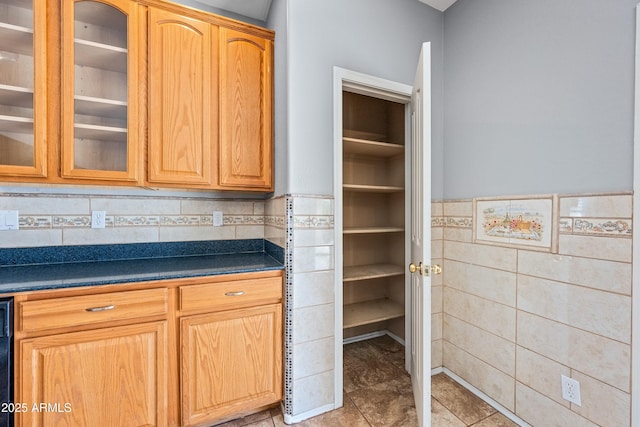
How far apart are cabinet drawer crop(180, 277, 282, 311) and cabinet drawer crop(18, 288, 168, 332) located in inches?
4.4

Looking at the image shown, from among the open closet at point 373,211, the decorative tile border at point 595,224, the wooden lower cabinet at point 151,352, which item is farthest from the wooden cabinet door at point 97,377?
the decorative tile border at point 595,224

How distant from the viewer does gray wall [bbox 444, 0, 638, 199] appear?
1.18 metres

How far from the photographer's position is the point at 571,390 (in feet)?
4.28

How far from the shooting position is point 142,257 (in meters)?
1.78

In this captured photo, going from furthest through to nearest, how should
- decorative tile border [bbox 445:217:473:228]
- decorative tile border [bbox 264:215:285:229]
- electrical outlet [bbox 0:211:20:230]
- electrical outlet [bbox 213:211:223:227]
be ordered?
electrical outlet [bbox 213:211:223:227], decorative tile border [bbox 445:217:473:228], decorative tile border [bbox 264:215:285:229], electrical outlet [bbox 0:211:20:230]

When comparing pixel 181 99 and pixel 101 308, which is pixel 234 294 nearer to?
pixel 101 308

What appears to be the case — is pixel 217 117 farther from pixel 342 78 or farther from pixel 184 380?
pixel 184 380

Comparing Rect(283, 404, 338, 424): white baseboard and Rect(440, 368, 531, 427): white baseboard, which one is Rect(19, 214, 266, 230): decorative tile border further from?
Rect(440, 368, 531, 427): white baseboard

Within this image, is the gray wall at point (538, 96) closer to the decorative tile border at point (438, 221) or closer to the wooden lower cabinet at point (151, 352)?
the decorative tile border at point (438, 221)

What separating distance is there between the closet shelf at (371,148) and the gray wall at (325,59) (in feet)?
1.61

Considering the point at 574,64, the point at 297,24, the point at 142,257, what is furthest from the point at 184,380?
the point at 574,64

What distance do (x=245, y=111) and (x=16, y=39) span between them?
1083mm

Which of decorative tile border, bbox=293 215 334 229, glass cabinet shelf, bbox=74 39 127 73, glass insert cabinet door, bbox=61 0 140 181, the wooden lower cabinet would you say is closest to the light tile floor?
the wooden lower cabinet

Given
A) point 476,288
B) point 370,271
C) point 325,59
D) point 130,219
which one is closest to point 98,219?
point 130,219
